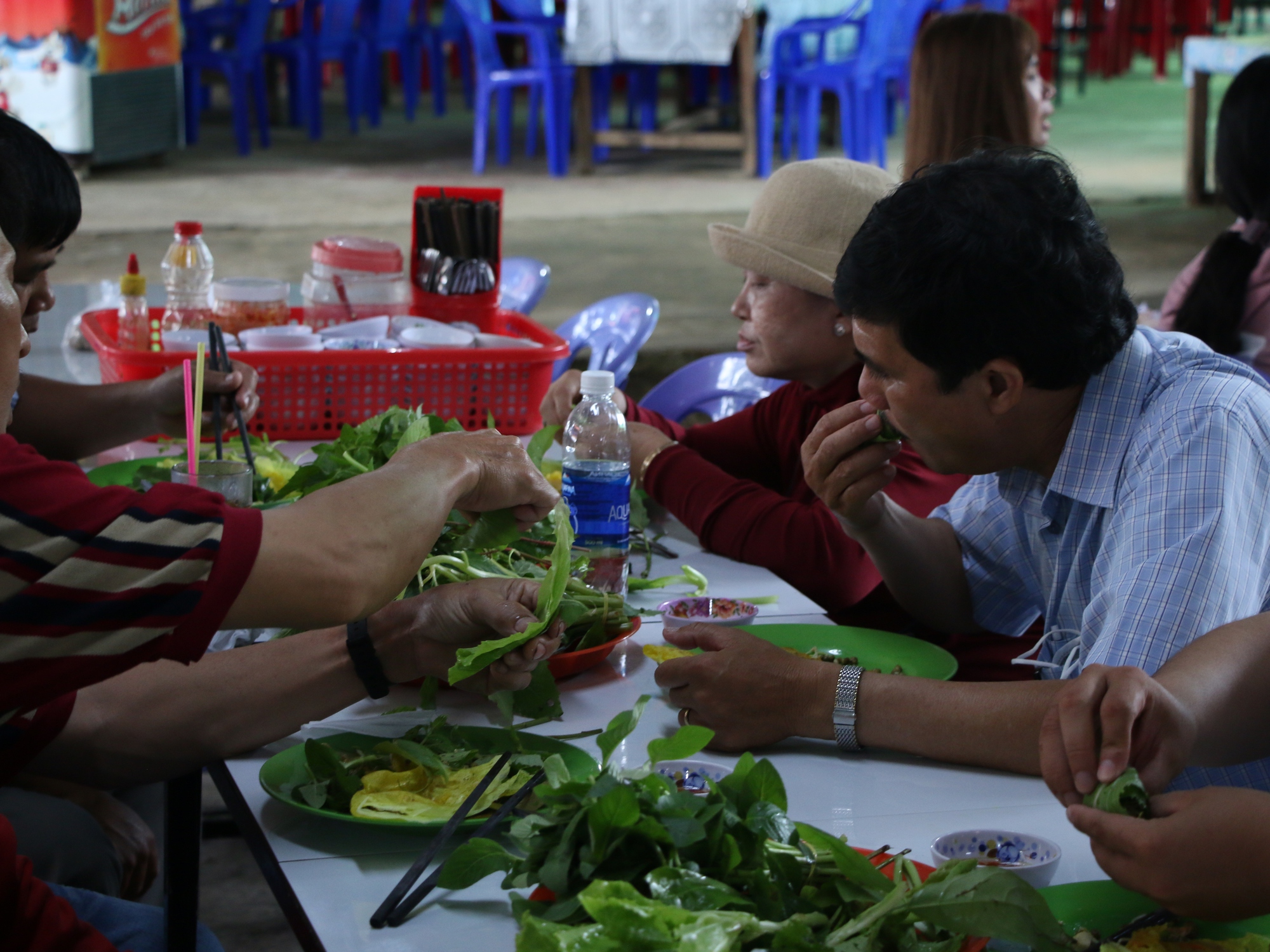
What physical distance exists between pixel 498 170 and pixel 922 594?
856 centimetres

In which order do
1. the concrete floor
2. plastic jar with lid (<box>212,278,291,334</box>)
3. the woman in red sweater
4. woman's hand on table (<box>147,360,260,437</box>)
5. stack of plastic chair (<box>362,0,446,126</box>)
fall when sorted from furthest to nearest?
stack of plastic chair (<box>362,0,446,126</box>), the concrete floor, plastic jar with lid (<box>212,278,291,334</box>), woman's hand on table (<box>147,360,260,437</box>), the woman in red sweater

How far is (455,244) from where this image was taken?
3062mm

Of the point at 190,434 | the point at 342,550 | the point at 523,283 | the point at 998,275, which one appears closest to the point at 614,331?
the point at 523,283

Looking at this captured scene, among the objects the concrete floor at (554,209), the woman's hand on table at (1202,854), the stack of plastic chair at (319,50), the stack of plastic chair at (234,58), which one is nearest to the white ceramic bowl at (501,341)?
the woman's hand on table at (1202,854)

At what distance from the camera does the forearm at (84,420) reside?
8.43 ft

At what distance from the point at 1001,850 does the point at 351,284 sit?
219cm

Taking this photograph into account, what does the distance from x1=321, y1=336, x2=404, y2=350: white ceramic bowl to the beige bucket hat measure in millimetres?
757

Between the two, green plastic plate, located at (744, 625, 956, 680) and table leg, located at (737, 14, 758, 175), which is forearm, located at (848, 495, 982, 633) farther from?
table leg, located at (737, 14, 758, 175)

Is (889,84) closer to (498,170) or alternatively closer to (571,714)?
(498,170)

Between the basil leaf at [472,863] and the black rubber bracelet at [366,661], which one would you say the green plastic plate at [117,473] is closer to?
the black rubber bracelet at [366,661]

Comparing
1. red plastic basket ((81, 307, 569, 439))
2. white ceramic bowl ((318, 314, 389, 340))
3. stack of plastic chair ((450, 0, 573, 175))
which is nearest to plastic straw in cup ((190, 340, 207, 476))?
red plastic basket ((81, 307, 569, 439))

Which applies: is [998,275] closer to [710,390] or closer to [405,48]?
[710,390]

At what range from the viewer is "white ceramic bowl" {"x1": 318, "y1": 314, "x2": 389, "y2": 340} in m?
2.83

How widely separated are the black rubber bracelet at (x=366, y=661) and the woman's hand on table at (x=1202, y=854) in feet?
2.69
